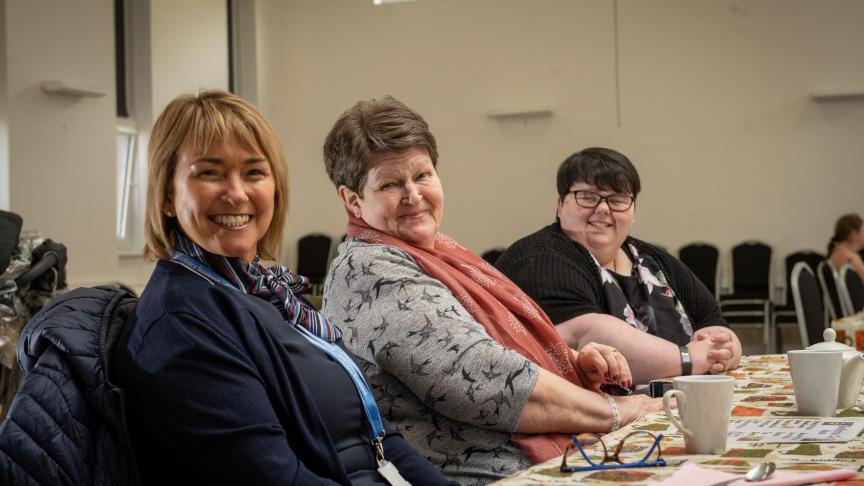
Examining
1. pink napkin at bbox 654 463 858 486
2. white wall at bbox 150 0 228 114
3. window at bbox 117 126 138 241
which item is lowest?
pink napkin at bbox 654 463 858 486

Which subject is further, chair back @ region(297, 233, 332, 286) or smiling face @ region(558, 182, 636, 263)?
chair back @ region(297, 233, 332, 286)

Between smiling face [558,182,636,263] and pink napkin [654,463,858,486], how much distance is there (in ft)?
5.51

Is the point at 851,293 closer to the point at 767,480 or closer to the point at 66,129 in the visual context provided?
the point at 767,480

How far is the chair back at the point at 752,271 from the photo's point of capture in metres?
8.74

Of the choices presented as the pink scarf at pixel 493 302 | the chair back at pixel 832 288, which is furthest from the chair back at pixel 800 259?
the pink scarf at pixel 493 302

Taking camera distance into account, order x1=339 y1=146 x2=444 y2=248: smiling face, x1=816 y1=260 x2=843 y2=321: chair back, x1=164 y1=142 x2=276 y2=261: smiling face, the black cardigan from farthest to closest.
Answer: x1=816 y1=260 x2=843 y2=321: chair back, the black cardigan, x1=339 y1=146 x2=444 y2=248: smiling face, x1=164 y1=142 x2=276 y2=261: smiling face

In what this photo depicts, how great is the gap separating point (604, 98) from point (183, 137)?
28.0ft

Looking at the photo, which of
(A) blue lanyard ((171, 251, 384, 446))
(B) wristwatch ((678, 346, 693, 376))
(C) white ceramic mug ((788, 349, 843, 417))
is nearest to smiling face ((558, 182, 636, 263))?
(B) wristwatch ((678, 346, 693, 376))

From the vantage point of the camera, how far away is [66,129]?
7223 millimetres

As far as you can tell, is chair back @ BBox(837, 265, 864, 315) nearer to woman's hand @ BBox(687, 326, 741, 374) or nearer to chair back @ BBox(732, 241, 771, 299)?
woman's hand @ BBox(687, 326, 741, 374)

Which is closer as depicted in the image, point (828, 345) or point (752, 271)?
point (828, 345)

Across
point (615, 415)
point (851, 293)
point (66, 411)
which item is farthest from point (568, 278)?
point (851, 293)

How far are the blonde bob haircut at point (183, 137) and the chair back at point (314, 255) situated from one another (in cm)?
841

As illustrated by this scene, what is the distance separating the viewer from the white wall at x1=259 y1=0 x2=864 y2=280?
904cm
